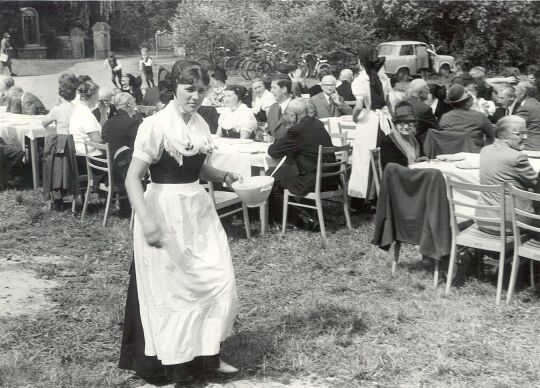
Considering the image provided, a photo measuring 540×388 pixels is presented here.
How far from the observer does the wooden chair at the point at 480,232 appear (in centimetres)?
488

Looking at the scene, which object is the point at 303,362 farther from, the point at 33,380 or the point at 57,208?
the point at 57,208

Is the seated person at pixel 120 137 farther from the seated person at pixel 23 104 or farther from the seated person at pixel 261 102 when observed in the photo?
the seated person at pixel 23 104

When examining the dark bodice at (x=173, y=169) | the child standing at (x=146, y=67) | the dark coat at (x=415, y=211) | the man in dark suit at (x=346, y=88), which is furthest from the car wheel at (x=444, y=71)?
the dark bodice at (x=173, y=169)

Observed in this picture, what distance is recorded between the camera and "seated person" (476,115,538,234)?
4.99m

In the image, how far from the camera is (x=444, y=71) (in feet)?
79.4

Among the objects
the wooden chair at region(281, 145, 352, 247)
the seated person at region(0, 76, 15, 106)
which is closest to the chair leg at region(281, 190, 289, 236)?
the wooden chair at region(281, 145, 352, 247)

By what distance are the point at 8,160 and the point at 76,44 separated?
89.0 ft

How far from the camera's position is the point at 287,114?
6918 mm

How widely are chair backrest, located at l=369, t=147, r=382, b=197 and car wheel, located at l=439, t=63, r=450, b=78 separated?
57.6 ft

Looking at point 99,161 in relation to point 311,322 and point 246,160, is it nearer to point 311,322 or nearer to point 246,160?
point 246,160

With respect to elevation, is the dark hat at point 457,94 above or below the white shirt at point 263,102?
above

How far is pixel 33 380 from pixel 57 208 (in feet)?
14.4

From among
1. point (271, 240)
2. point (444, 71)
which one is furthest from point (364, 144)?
point (444, 71)

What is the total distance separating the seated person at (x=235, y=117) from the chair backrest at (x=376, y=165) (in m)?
1.72
